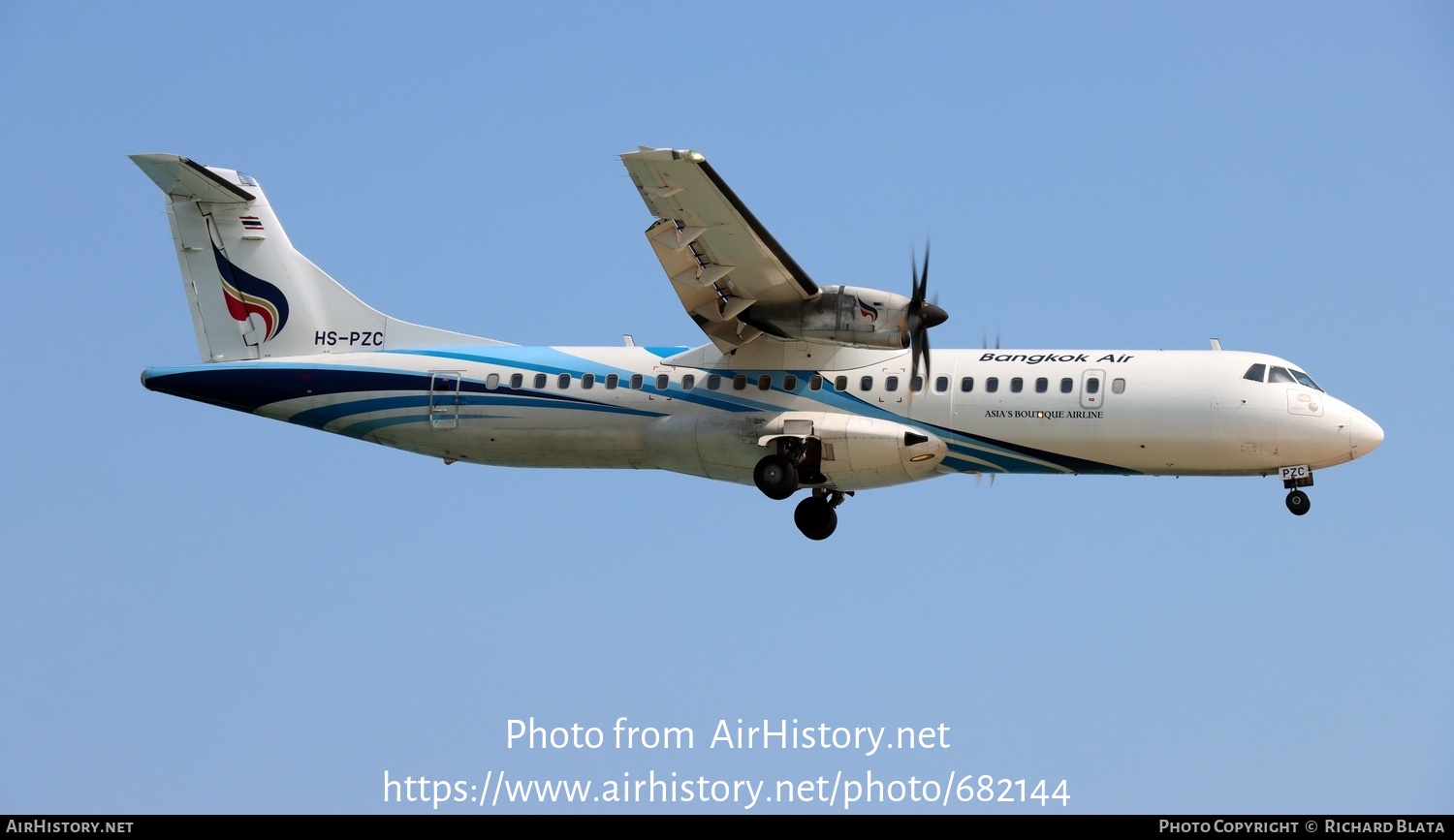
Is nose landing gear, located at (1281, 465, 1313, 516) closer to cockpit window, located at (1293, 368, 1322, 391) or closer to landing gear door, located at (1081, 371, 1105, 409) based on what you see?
cockpit window, located at (1293, 368, 1322, 391)

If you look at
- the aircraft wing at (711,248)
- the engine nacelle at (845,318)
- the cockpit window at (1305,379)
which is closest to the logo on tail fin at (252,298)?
the aircraft wing at (711,248)

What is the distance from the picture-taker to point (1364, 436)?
76.7 feet

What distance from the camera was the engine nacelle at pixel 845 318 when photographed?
925 inches

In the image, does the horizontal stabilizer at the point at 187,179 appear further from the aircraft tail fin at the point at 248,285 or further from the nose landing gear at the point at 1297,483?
the nose landing gear at the point at 1297,483

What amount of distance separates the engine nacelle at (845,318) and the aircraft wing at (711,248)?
17 cm

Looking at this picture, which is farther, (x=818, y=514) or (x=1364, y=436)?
(x=818, y=514)

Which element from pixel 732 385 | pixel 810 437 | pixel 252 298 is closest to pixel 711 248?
pixel 732 385

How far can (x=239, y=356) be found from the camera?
88.1 feet

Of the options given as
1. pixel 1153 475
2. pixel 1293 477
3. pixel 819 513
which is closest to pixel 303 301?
pixel 819 513

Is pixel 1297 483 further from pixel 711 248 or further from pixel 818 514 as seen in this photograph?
pixel 711 248

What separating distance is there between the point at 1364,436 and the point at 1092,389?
3.48 metres

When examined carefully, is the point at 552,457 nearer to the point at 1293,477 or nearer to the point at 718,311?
the point at 718,311
